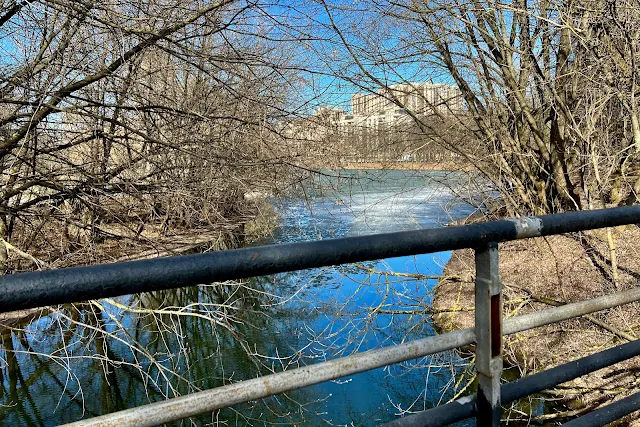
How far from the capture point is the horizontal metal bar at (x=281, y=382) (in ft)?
2.76

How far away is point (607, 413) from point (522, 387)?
13.2 inches

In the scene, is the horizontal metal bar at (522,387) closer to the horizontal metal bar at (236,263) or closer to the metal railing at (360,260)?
the metal railing at (360,260)

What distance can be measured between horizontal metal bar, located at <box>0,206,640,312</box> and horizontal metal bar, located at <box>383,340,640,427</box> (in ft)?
1.12

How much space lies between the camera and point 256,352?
640 centimetres

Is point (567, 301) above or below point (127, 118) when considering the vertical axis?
below

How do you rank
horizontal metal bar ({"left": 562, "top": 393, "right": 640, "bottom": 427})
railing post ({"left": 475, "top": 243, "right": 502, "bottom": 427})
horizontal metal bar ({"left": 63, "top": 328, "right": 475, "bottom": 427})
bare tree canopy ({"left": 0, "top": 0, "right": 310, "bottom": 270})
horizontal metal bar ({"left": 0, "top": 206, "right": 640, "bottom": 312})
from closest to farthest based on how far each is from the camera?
1. horizontal metal bar ({"left": 0, "top": 206, "right": 640, "bottom": 312})
2. horizontal metal bar ({"left": 63, "top": 328, "right": 475, "bottom": 427})
3. railing post ({"left": 475, "top": 243, "right": 502, "bottom": 427})
4. horizontal metal bar ({"left": 562, "top": 393, "right": 640, "bottom": 427})
5. bare tree canopy ({"left": 0, "top": 0, "right": 310, "bottom": 270})

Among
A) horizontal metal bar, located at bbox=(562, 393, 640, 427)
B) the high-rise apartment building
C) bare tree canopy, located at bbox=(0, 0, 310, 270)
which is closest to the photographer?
horizontal metal bar, located at bbox=(562, 393, 640, 427)

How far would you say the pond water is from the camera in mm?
6195

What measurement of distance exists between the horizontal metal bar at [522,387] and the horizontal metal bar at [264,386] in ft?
0.44

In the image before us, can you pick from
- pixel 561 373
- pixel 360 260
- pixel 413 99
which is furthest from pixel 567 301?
pixel 360 260

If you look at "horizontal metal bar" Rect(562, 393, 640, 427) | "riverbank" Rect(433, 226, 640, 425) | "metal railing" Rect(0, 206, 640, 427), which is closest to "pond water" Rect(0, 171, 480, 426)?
"riverbank" Rect(433, 226, 640, 425)

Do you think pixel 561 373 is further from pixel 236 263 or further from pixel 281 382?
pixel 236 263

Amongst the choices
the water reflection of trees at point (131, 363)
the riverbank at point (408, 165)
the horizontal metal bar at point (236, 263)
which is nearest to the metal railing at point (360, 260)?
the horizontal metal bar at point (236, 263)

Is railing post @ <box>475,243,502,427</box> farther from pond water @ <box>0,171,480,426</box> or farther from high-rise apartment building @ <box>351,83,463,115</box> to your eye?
high-rise apartment building @ <box>351,83,463,115</box>
